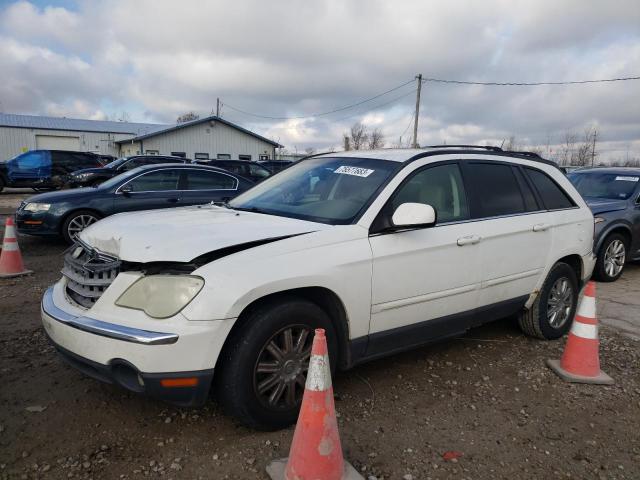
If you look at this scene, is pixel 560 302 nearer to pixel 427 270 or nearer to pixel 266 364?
pixel 427 270

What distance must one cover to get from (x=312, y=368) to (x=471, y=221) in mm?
1933

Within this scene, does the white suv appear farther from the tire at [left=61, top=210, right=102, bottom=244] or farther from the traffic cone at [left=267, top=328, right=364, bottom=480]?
the tire at [left=61, top=210, right=102, bottom=244]

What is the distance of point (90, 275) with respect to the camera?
286 cm

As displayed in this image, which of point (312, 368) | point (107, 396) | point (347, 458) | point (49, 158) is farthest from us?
point (49, 158)

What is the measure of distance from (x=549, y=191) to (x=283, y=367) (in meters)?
3.12

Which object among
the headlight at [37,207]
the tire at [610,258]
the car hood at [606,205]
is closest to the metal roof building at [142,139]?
the headlight at [37,207]

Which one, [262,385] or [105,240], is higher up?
[105,240]

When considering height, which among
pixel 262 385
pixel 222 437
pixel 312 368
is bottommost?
pixel 222 437

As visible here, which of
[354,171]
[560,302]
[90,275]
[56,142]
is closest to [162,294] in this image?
[90,275]

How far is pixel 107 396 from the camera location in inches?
124

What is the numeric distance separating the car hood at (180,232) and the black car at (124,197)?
13.7 feet

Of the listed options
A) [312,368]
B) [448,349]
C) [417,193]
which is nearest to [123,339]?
[312,368]

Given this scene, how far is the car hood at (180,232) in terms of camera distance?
2.57 metres

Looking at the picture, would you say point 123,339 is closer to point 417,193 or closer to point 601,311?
point 417,193
